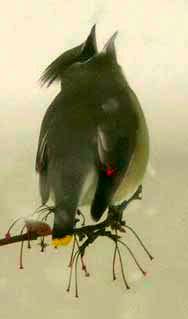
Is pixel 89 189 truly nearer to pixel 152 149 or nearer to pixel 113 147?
pixel 113 147

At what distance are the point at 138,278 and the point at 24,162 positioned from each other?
524mm

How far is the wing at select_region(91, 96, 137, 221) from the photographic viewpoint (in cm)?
169

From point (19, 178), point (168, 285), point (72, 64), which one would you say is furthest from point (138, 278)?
point (72, 64)

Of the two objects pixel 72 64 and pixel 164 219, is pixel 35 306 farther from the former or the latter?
pixel 72 64

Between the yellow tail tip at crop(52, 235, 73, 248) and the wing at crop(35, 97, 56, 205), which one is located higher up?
the wing at crop(35, 97, 56, 205)

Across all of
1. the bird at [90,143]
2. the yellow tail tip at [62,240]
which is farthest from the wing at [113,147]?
the yellow tail tip at [62,240]

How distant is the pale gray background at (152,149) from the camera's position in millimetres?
1802

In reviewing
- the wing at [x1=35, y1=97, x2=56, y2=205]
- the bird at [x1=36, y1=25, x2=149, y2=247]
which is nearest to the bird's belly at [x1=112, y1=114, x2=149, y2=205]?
the bird at [x1=36, y1=25, x2=149, y2=247]

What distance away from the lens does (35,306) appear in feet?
5.93

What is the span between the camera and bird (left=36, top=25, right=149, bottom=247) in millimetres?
1678

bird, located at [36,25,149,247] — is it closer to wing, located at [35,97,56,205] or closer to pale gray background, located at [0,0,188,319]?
wing, located at [35,97,56,205]

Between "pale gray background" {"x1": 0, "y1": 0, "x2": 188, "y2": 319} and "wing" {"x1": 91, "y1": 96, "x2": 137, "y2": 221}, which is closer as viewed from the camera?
"wing" {"x1": 91, "y1": 96, "x2": 137, "y2": 221}

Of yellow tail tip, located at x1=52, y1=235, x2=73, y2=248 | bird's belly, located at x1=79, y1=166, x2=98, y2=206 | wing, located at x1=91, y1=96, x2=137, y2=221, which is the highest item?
wing, located at x1=91, y1=96, x2=137, y2=221

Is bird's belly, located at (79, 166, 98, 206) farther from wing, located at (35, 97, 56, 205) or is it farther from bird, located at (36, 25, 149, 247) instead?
wing, located at (35, 97, 56, 205)
